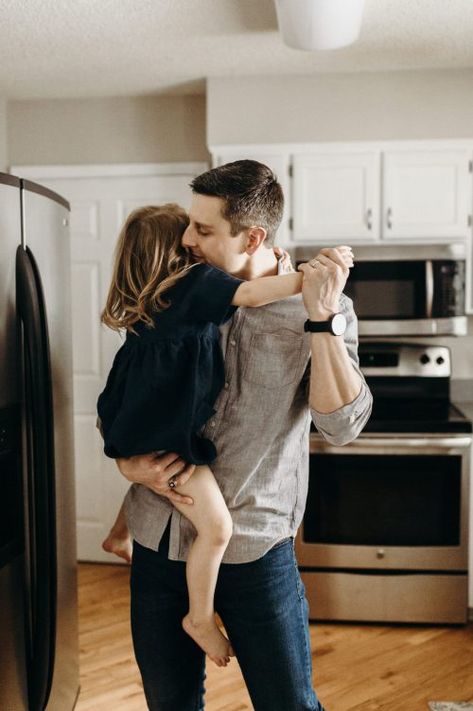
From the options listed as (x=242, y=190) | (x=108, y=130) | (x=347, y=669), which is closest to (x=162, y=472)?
(x=242, y=190)

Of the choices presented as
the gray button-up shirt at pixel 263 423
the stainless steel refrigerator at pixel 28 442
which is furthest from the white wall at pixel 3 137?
the gray button-up shirt at pixel 263 423

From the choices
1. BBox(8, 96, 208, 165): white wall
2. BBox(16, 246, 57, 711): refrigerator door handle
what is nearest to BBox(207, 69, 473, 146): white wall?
BBox(8, 96, 208, 165): white wall

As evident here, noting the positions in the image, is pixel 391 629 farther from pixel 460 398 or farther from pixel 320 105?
pixel 320 105

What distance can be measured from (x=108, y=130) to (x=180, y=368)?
Result: 2813 millimetres

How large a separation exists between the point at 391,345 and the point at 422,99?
1.11m

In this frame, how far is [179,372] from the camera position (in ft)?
4.17

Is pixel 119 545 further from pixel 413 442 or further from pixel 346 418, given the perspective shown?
pixel 413 442

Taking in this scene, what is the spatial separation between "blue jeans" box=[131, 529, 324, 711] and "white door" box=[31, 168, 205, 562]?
242 centimetres

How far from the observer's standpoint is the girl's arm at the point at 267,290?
120cm

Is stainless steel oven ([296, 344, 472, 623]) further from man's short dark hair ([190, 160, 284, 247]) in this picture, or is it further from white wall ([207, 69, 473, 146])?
man's short dark hair ([190, 160, 284, 247])

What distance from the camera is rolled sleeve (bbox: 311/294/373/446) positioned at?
3.94 ft

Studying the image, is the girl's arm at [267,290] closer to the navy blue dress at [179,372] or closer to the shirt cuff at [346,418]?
the navy blue dress at [179,372]

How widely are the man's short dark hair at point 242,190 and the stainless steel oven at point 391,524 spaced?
1871 millimetres

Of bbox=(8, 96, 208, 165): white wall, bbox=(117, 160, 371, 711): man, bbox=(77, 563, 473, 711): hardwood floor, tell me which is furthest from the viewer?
bbox=(8, 96, 208, 165): white wall
